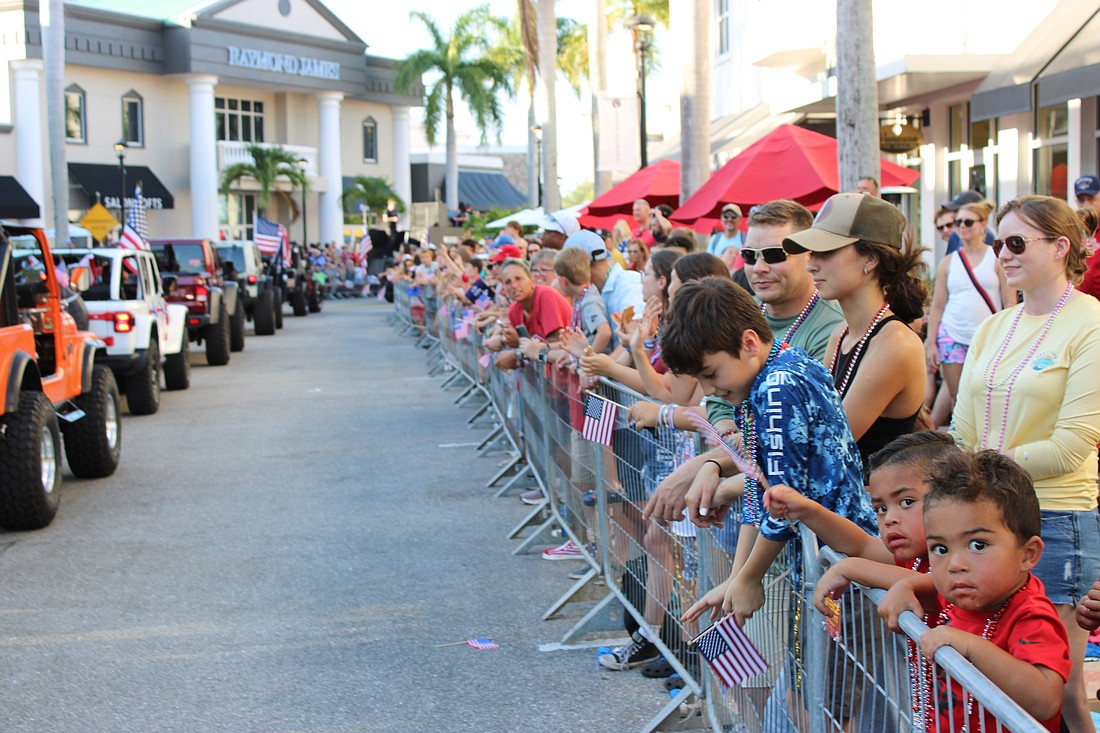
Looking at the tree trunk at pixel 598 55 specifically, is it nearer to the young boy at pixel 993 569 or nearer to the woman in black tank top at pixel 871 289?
the woman in black tank top at pixel 871 289

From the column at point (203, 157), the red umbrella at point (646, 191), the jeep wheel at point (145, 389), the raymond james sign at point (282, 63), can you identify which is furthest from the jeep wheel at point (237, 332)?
the raymond james sign at point (282, 63)

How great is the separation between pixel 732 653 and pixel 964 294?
253 inches

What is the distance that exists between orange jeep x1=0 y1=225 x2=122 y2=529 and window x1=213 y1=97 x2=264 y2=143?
4628 cm

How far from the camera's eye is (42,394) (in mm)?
8711

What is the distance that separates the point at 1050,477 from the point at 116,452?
28.7ft

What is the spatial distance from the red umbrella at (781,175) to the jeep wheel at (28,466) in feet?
21.5

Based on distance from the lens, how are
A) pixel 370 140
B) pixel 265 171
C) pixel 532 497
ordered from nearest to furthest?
pixel 532 497
pixel 265 171
pixel 370 140

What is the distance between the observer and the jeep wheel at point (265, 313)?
93.0 ft

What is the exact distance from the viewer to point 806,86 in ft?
62.2

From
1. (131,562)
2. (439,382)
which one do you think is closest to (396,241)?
(439,382)

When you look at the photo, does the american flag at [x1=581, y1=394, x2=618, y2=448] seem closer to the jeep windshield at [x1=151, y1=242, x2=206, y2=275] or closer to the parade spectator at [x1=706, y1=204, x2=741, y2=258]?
the parade spectator at [x1=706, y1=204, x2=741, y2=258]

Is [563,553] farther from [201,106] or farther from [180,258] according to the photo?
[201,106]

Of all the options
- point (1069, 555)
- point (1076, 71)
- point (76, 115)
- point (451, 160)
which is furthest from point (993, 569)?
point (451, 160)

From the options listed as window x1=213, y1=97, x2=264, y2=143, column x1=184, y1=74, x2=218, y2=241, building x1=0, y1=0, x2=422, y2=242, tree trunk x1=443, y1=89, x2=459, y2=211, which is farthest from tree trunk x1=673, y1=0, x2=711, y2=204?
window x1=213, y1=97, x2=264, y2=143
